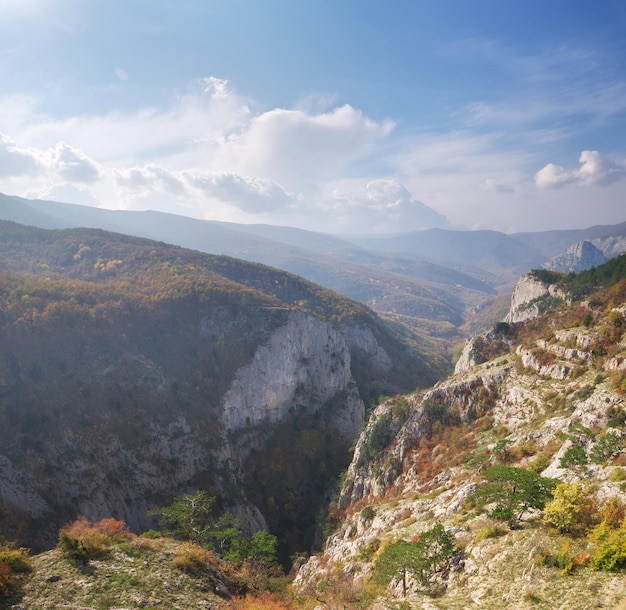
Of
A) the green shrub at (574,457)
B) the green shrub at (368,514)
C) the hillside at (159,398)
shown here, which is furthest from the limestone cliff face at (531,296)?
the green shrub at (574,457)

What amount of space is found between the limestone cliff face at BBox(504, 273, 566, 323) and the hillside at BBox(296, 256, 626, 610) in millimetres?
44533

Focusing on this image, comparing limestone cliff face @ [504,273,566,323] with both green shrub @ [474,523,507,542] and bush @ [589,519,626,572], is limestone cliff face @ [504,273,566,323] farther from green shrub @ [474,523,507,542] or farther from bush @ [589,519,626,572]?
bush @ [589,519,626,572]

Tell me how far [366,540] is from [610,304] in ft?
112

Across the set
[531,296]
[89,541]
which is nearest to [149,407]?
[89,541]

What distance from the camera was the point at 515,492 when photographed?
2095 cm

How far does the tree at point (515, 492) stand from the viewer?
20.0 meters

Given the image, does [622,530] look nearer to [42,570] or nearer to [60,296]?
[42,570]

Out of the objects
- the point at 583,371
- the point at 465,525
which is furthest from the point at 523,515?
the point at 583,371

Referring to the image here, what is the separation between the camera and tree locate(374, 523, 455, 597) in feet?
63.4

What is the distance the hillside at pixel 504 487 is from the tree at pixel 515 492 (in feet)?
0.25

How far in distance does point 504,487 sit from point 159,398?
207ft

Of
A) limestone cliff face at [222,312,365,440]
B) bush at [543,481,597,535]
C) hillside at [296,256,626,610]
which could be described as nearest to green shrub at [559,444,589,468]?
hillside at [296,256,626,610]

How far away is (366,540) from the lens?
104ft

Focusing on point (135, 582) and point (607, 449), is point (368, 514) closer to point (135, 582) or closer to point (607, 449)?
point (135, 582)
